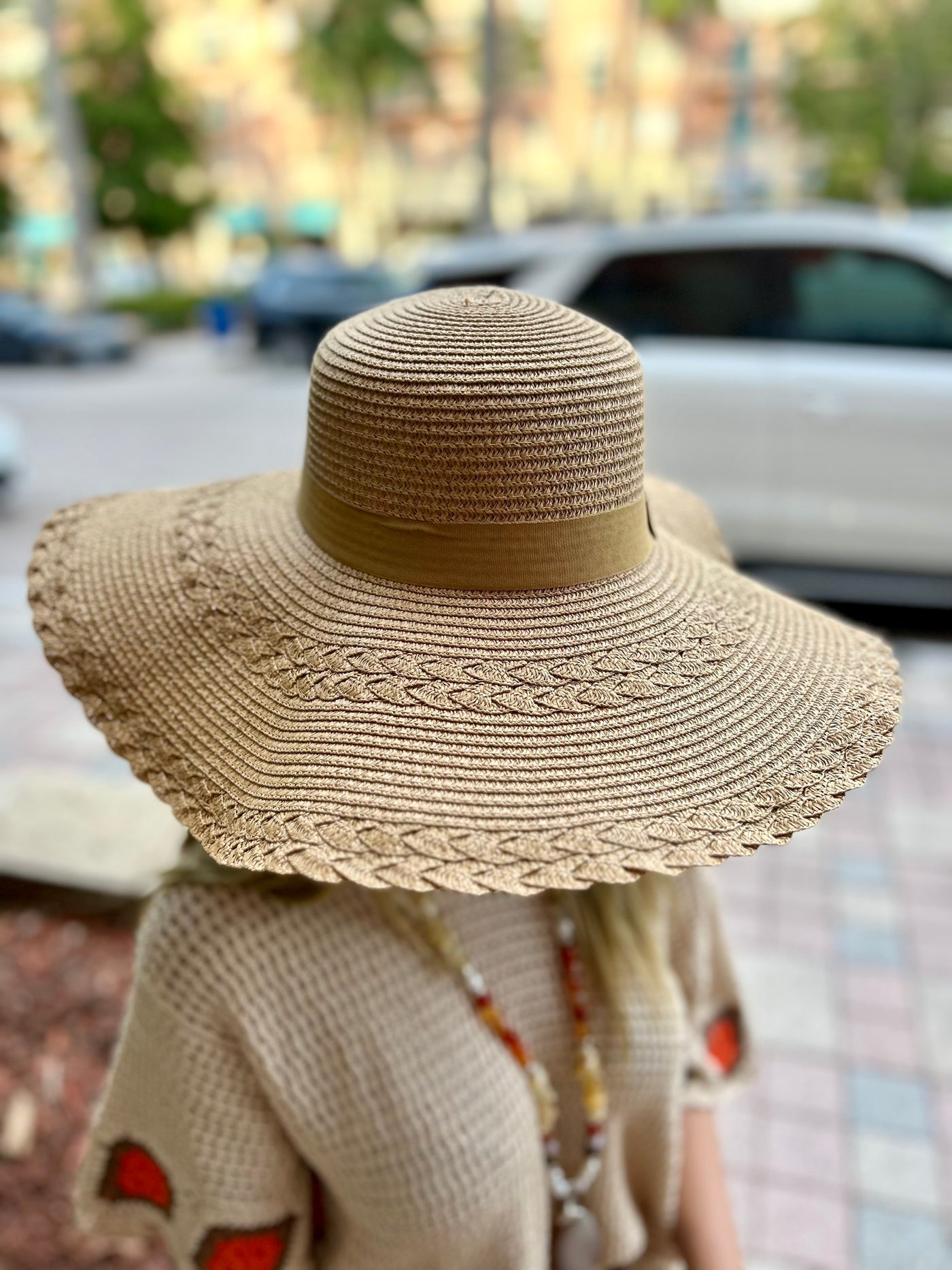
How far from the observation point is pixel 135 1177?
1.16 m

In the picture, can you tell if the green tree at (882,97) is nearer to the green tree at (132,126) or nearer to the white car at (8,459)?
the green tree at (132,126)

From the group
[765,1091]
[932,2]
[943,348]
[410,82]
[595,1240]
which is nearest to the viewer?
[595,1240]

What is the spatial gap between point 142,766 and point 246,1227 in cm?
49

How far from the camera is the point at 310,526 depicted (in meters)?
1.08

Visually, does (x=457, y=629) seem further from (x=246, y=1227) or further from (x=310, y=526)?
(x=246, y=1227)

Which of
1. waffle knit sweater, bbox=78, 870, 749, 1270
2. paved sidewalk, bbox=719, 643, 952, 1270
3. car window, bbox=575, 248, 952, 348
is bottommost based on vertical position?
paved sidewalk, bbox=719, 643, 952, 1270

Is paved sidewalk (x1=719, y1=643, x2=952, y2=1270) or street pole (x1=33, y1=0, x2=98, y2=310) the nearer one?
paved sidewalk (x1=719, y1=643, x2=952, y2=1270)

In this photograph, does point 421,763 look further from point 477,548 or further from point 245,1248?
point 245,1248

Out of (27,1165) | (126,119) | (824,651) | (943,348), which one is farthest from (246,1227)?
(126,119)

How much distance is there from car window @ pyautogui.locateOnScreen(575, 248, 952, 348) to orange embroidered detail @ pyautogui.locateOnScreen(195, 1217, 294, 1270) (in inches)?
170

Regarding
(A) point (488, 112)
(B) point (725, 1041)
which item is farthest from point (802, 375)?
(A) point (488, 112)

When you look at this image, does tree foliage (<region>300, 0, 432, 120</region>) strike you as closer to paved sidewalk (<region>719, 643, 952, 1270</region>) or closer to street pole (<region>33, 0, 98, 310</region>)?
street pole (<region>33, 0, 98, 310</region>)

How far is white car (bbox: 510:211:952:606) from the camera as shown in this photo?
455 cm

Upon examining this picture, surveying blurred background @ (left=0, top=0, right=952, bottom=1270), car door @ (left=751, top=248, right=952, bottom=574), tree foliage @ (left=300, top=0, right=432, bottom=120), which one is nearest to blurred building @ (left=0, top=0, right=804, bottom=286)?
tree foliage @ (left=300, top=0, right=432, bottom=120)
